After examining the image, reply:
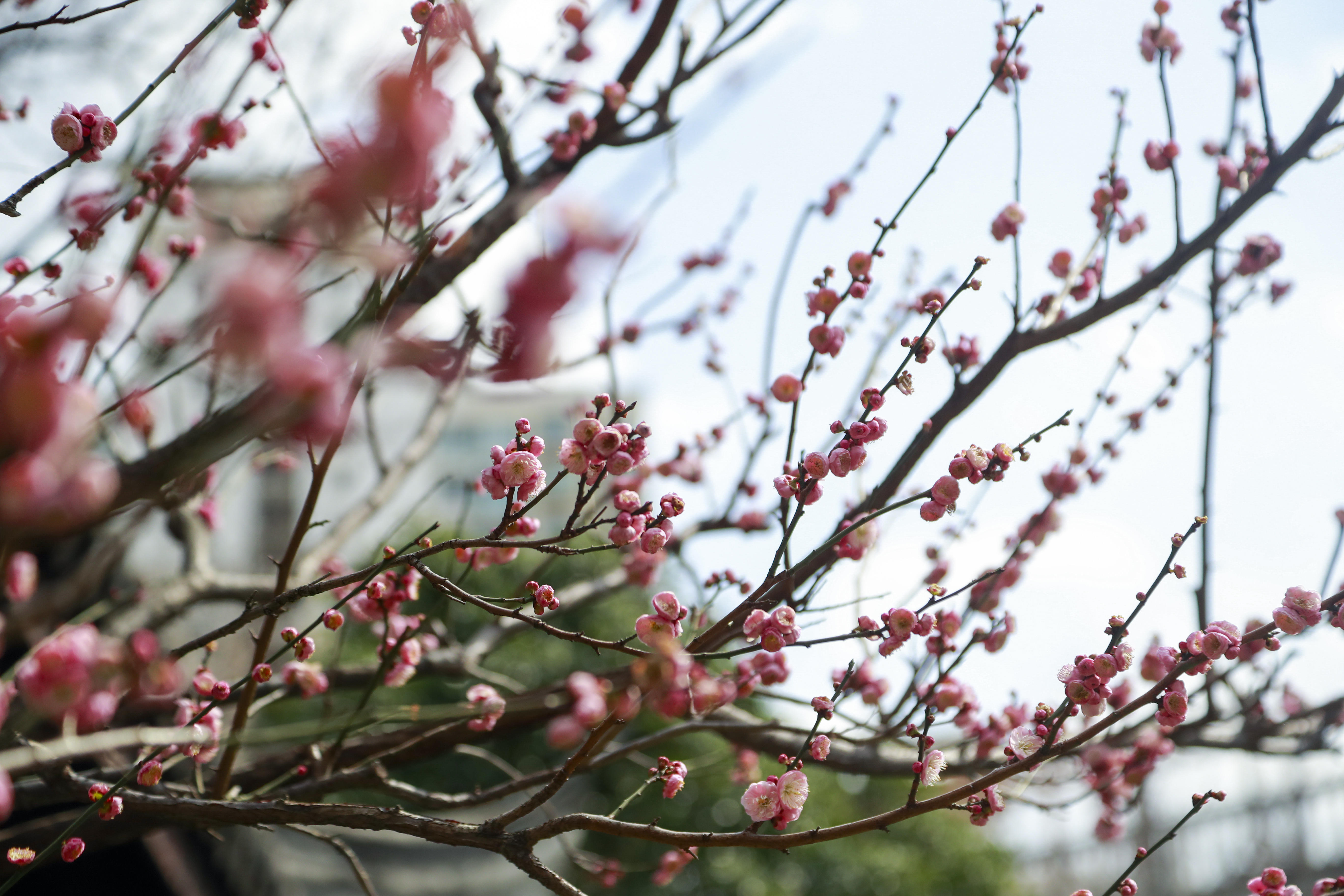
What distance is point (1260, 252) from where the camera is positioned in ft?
7.85

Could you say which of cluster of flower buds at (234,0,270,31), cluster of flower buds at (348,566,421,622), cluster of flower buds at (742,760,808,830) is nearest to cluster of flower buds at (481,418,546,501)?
cluster of flower buds at (348,566,421,622)

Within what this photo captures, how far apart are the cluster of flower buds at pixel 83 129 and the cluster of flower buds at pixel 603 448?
0.85 metres

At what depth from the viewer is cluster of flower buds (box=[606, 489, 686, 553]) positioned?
144cm

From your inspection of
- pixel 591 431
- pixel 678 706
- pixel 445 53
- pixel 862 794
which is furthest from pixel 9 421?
pixel 862 794

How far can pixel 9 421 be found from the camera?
60 cm

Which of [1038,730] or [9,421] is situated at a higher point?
[1038,730]

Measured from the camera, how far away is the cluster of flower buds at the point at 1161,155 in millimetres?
2191

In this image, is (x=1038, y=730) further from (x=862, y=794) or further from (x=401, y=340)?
(x=862, y=794)

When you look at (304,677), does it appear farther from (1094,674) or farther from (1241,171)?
(1241,171)

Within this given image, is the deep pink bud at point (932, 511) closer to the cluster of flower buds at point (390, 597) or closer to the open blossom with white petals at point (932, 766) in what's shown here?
the open blossom with white petals at point (932, 766)

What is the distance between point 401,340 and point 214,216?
1289mm

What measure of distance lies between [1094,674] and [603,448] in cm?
82

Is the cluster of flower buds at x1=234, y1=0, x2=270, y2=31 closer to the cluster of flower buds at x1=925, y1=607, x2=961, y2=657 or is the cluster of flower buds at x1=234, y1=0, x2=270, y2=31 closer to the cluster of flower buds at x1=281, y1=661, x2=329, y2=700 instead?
the cluster of flower buds at x1=281, y1=661, x2=329, y2=700

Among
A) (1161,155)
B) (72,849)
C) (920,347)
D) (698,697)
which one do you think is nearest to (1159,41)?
(1161,155)
